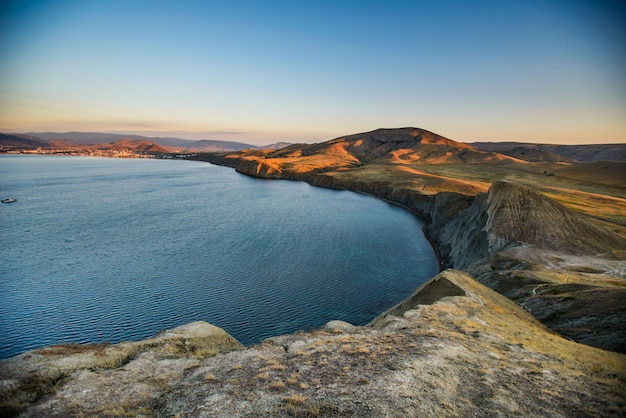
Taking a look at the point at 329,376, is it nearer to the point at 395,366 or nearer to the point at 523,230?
the point at 395,366

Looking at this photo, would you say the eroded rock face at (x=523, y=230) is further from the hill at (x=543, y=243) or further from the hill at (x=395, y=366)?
the hill at (x=395, y=366)

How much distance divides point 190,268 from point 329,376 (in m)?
48.0

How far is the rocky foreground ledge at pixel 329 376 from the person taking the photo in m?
14.9

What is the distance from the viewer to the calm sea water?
42.1 m

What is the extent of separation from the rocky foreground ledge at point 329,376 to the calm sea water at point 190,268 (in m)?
19.4

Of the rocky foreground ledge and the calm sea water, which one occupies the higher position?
the rocky foreground ledge

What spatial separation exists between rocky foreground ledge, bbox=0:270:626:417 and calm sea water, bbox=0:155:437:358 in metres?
19.4

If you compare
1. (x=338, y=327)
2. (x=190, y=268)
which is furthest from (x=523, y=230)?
(x=190, y=268)

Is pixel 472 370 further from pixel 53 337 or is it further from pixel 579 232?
pixel 579 232

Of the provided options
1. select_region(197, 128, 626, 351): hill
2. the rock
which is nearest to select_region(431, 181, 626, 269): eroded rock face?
select_region(197, 128, 626, 351): hill

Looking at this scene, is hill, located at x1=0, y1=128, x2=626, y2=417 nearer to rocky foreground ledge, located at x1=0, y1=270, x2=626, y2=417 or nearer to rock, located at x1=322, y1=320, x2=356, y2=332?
rocky foreground ledge, located at x1=0, y1=270, x2=626, y2=417

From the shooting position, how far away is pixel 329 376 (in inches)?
693

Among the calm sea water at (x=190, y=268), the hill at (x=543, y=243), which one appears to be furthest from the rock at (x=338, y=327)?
the hill at (x=543, y=243)

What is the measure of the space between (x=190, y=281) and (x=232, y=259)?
454 inches
